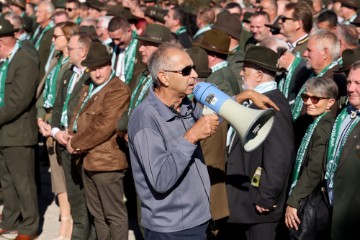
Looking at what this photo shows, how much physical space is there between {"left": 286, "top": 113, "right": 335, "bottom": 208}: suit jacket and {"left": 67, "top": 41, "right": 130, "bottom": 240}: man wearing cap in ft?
6.35

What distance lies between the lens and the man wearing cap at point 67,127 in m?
7.72

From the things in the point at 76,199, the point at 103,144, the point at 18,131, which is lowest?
the point at 76,199

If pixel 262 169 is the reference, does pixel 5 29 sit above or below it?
below

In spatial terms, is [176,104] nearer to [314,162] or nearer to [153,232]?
[153,232]

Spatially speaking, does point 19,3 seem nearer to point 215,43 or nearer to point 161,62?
point 215,43

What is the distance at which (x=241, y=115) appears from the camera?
183 inches

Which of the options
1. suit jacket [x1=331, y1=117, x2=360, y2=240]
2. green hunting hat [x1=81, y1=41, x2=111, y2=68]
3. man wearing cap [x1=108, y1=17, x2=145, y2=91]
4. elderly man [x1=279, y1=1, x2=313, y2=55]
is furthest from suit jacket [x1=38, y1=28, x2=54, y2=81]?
suit jacket [x1=331, y1=117, x2=360, y2=240]

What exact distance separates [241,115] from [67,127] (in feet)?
11.4

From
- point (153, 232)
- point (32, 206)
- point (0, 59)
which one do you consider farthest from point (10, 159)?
point (153, 232)

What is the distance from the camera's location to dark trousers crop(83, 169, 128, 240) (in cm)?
711

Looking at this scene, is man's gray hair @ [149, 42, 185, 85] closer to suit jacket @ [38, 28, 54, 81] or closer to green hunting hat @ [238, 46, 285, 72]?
green hunting hat @ [238, 46, 285, 72]

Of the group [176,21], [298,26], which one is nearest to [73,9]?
[176,21]

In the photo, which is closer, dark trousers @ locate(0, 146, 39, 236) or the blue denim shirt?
the blue denim shirt

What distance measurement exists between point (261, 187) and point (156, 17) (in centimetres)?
626
